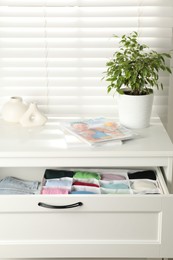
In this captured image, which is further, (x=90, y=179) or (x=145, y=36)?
(x=145, y=36)

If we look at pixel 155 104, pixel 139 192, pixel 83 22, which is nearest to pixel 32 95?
pixel 83 22

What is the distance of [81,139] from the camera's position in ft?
5.60

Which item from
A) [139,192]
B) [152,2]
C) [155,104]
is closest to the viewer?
[139,192]

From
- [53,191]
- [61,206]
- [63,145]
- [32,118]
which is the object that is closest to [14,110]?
[32,118]

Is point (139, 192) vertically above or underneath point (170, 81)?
underneath

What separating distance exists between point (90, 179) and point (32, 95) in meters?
0.60

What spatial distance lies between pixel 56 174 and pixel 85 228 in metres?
0.30

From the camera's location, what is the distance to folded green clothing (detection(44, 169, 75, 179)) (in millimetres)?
1758

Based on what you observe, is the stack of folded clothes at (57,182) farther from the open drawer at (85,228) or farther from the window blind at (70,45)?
the window blind at (70,45)

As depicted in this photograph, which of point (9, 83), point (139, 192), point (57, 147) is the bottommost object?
point (139, 192)

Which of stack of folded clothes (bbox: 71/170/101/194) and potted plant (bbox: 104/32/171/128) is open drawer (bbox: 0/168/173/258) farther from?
potted plant (bbox: 104/32/171/128)

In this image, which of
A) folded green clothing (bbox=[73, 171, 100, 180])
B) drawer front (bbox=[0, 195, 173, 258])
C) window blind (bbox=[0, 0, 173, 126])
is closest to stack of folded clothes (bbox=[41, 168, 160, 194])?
folded green clothing (bbox=[73, 171, 100, 180])

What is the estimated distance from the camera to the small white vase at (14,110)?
1.95m

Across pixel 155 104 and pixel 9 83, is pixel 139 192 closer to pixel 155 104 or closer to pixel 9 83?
pixel 155 104
